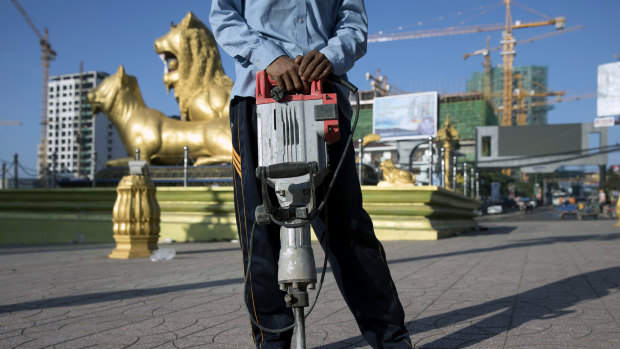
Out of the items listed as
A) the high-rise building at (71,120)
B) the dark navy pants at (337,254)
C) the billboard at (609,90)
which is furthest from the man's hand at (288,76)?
the high-rise building at (71,120)

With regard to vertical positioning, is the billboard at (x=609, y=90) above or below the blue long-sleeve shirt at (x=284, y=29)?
above

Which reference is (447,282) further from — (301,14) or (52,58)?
(52,58)

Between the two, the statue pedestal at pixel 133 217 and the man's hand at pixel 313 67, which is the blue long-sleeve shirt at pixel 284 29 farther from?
the statue pedestal at pixel 133 217

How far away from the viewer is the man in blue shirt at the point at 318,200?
1.74 m

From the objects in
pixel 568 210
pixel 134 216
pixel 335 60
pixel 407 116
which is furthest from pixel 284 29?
pixel 407 116

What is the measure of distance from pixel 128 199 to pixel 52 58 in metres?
103

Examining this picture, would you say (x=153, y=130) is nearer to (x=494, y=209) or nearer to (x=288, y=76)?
(x=288, y=76)

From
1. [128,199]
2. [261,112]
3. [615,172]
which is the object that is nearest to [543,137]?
[128,199]

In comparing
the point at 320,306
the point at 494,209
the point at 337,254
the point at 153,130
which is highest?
the point at 153,130

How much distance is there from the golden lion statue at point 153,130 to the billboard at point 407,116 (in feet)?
72.2

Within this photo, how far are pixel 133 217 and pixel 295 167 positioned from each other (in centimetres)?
477

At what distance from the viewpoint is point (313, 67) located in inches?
59.9

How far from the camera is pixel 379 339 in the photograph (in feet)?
5.82

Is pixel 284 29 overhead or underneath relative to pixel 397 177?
overhead
